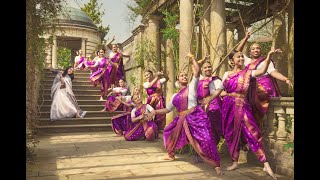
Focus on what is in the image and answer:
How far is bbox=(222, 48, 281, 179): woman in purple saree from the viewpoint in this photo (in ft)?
13.8

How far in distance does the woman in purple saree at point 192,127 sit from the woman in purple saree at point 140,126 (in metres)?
2.20

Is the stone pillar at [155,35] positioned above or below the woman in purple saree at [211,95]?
above

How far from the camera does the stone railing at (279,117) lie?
4148 millimetres

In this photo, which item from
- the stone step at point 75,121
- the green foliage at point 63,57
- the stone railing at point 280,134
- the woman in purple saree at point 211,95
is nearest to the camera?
the stone railing at point 280,134

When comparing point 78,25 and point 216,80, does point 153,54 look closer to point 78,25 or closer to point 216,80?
point 216,80

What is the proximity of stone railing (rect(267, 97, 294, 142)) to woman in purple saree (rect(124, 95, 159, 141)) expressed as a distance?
328 cm

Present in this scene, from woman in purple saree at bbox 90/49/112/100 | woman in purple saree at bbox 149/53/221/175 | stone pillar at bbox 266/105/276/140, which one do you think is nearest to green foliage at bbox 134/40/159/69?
woman in purple saree at bbox 90/49/112/100

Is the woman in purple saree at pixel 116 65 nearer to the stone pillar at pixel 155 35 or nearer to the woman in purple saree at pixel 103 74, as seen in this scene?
the woman in purple saree at pixel 103 74

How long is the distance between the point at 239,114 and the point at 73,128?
238 inches

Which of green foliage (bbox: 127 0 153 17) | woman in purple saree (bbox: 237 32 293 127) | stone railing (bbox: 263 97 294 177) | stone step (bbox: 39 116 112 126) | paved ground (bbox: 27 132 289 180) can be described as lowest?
paved ground (bbox: 27 132 289 180)

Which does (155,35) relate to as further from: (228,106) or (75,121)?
(228,106)

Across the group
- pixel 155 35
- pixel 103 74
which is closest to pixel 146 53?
pixel 155 35

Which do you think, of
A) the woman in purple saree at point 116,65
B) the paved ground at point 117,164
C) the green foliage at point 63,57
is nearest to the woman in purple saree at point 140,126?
the paved ground at point 117,164

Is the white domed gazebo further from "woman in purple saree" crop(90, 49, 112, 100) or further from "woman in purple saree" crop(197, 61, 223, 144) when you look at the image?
"woman in purple saree" crop(197, 61, 223, 144)
